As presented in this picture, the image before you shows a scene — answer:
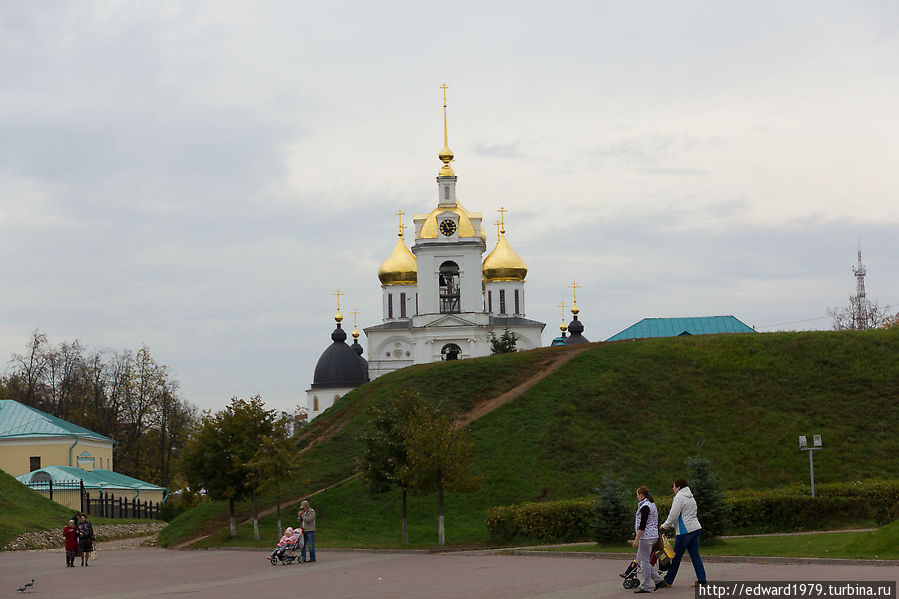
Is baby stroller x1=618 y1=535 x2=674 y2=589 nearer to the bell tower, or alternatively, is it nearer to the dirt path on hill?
the dirt path on hill

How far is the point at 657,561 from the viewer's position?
15977mm

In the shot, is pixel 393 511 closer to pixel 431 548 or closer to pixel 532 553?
pixel 431 548

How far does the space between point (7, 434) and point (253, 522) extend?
95.7ft

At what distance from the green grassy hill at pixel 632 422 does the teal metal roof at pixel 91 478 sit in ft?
55.6

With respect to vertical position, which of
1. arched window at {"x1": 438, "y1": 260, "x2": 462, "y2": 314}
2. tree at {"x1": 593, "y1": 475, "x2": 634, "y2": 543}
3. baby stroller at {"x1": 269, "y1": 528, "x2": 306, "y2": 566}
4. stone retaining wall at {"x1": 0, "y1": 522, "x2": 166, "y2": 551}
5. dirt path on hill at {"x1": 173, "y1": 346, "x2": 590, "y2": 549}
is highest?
arched window at {"x1": 438, "y1": 260, "x2": 462, "y2": 314}

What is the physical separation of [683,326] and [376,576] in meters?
51.4

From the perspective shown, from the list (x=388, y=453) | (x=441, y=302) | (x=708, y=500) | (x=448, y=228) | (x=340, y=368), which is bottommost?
(x=708, y=500)

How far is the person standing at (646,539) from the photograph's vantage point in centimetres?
1583

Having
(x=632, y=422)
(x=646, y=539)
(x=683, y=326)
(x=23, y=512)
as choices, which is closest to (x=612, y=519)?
(x=646, y=539)

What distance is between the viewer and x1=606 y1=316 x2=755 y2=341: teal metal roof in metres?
67.9

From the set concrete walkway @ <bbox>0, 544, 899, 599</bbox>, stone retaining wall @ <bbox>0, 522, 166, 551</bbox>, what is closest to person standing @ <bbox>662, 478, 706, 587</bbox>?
concrete walkway @ <bbox>0, 544, 899, 599</bbox>

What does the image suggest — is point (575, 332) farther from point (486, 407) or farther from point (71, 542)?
point (71, 542)

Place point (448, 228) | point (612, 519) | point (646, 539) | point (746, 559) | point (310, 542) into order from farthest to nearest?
point (448, 228) → point (310, 542) → point (612, 519) → point (746, 559) → point (646, 539)

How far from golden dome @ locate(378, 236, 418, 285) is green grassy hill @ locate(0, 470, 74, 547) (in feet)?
148
